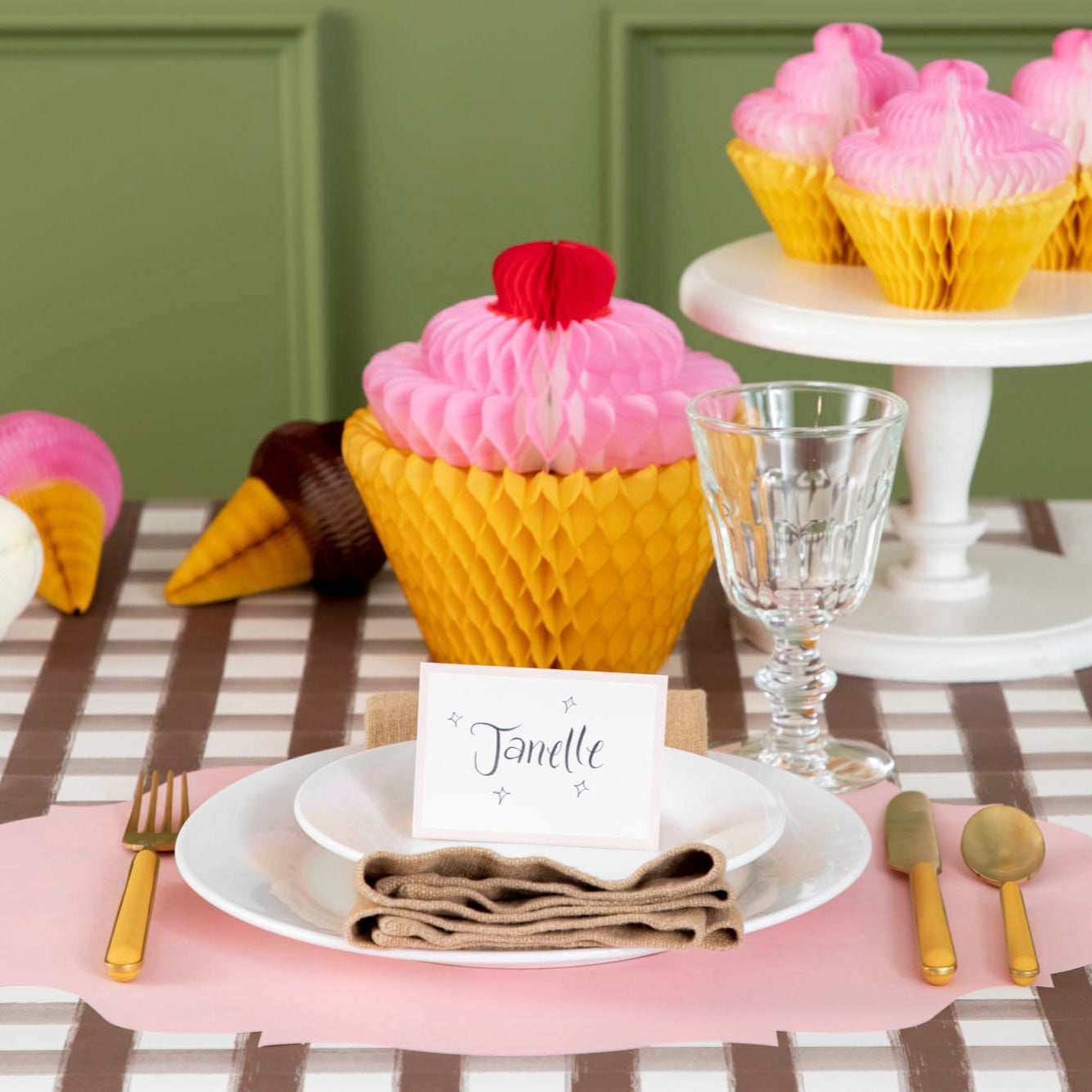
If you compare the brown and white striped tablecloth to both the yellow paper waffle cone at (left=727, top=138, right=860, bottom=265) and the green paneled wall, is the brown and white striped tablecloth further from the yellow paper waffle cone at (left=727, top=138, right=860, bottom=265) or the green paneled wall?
the green paneled wall

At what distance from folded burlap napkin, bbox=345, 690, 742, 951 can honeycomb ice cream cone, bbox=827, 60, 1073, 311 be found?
19.5 inches

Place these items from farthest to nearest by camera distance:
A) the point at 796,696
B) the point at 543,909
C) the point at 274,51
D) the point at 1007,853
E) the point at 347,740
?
the point at 274,51 → the point at 347,740 → the point at 796,696 → the point at 1007,853 → the point at 543,909

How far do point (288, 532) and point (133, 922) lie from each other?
0.54 m

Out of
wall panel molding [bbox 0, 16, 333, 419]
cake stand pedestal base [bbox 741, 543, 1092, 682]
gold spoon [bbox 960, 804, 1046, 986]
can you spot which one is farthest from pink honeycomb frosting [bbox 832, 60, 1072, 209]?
wall panel molding [bbox 0, 16, 333, 419]

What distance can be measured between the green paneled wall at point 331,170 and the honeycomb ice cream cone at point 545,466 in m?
0.90

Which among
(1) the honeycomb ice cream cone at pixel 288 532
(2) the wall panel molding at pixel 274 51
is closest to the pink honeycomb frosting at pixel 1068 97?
(1) the honeycomb ice cream cone at pixel 288 532

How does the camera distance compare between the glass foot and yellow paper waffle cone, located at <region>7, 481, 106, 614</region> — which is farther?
yellow paper waffle cone, located at <region>7, 481, 106, 614</region>

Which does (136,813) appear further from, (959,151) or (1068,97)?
(1068,97)

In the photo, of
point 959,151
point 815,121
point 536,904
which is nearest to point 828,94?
point 815,121

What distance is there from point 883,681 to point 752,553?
0.28 metres

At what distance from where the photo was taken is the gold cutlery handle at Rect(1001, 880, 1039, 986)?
0.64m

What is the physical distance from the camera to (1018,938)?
0.66 meters

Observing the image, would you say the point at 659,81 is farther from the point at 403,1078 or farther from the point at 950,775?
the point at 403,1078

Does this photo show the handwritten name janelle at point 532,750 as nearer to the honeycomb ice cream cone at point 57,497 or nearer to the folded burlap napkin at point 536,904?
the folded burlap napkin at point 536,904
